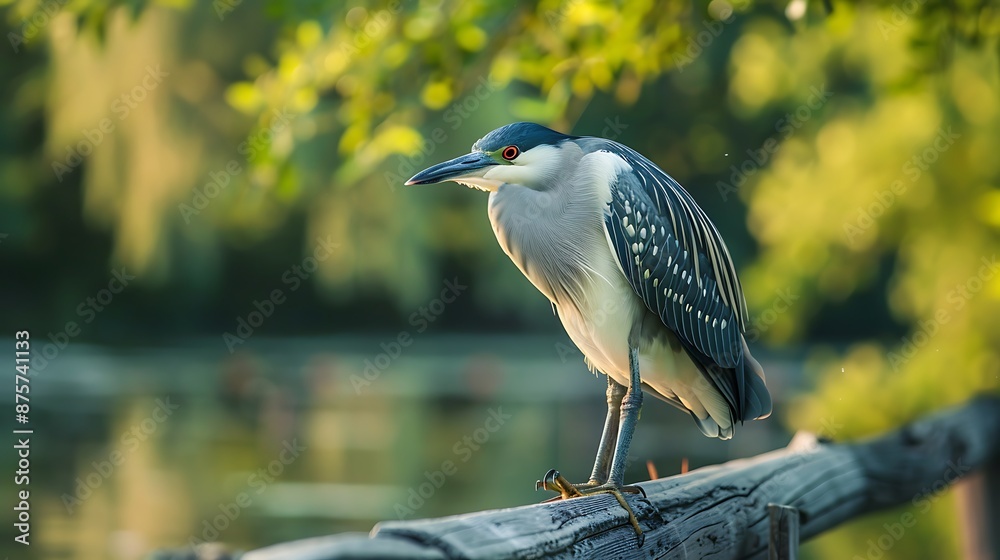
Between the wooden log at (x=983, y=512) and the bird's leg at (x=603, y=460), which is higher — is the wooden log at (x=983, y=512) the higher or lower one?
the lower one

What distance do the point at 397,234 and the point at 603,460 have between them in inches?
311

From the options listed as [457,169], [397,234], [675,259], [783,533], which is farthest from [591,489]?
[397,234]

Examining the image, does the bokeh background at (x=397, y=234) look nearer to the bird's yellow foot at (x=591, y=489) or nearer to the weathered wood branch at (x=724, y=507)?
the weathered wood branch at (x=724, y=507)

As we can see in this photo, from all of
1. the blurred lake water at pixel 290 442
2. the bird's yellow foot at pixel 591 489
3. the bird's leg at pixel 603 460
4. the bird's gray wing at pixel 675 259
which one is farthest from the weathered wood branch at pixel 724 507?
the blurred lake water at pixel 290 442

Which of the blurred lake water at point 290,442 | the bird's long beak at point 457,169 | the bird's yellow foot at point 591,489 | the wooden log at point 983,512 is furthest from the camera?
the blurred lake water at point 290,442

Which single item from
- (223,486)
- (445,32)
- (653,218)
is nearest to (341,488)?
(223,486)

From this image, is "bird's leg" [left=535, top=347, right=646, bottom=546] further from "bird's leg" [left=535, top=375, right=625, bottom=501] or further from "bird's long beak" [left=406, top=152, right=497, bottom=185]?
"bird's long beak" [left=406, top=152, right=497, bottom=185]

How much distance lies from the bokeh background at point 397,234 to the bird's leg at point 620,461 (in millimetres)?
703

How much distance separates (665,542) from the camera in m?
1.83

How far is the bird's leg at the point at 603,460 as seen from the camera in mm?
1977

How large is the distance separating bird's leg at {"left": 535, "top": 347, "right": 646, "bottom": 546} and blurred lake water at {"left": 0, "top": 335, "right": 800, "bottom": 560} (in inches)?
107

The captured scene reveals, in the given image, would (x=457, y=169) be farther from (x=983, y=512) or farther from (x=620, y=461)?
(x=983, y=512)

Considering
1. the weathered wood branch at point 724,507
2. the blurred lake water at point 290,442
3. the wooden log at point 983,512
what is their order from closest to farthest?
the weathered wood branch at point 724,507 < the wooden log at point 983,512 < the blurred lake water at point 290,442

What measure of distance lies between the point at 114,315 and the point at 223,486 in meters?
12.3
